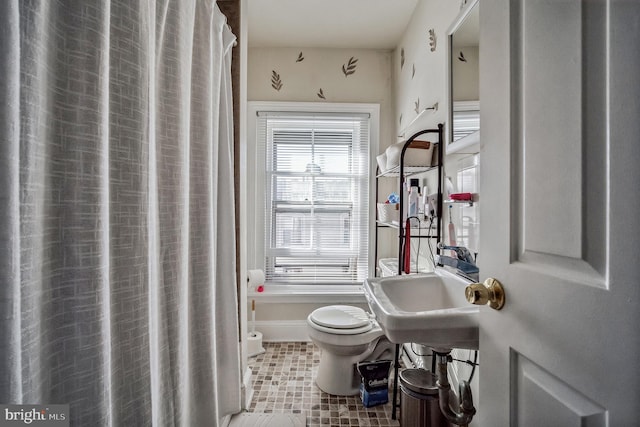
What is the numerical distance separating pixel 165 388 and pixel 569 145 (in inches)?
45.1

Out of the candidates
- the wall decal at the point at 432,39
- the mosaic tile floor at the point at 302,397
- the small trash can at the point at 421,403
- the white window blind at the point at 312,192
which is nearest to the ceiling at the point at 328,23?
the wall decal at the point at 432,39

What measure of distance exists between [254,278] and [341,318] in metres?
0.83

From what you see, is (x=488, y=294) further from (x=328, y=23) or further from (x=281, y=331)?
(x=328, y=23)

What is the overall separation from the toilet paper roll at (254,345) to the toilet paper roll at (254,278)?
39 cm

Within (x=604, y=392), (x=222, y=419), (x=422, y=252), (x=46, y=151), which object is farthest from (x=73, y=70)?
(x=422, y=252)

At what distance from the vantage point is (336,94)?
2.66 m

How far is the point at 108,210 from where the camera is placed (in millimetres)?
663

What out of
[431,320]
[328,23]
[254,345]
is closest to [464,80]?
[431,320]

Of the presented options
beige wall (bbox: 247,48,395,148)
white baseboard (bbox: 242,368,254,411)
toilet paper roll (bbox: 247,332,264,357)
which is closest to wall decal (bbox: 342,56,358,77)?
beige wall (bbox: 247,48,395,148)

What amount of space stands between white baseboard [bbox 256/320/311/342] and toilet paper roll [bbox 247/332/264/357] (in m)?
0.20

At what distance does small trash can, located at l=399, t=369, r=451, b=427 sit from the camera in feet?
4.25

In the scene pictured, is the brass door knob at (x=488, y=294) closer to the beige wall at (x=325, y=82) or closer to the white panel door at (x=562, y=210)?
the white panel door at (x=562, y=210)

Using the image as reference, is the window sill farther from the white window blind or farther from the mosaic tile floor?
the mosaic tile floor

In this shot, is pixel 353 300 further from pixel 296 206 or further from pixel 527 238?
pixel 527 238
